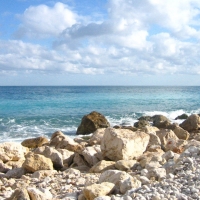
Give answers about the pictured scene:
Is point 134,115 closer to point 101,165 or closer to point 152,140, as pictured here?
point 152,140

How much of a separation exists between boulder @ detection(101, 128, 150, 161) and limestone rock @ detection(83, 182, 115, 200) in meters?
3.80

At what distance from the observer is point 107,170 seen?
7.36 meters

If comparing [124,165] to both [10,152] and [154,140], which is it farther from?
[10,152]

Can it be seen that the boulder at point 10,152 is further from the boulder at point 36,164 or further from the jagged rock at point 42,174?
the jagged rock at point 42,174


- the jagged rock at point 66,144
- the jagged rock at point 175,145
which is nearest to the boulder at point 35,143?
the jagged rock at point 66,144

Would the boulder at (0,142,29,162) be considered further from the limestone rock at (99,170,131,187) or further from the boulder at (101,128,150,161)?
the limestone rock at (99,170,131,187)

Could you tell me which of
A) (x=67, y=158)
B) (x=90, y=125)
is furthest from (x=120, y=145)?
(x=90, y=125)

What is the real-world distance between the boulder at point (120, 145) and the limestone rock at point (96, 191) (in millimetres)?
3800

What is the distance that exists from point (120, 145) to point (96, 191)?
4.14 m

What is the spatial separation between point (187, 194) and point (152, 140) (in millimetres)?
7234

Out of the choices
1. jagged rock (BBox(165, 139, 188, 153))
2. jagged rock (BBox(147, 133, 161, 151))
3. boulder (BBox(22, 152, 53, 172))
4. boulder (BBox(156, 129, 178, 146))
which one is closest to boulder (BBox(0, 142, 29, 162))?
boulder (BBox(22, 152, 53, 172))

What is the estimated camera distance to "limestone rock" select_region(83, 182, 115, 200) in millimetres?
5910

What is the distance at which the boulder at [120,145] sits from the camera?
1005 cm

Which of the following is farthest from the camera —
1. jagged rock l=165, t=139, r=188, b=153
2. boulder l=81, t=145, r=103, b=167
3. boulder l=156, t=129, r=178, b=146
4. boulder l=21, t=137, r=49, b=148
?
boulder l=21, t=137, r=49, b=148
